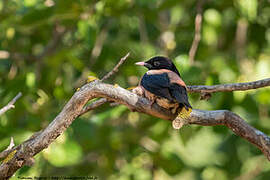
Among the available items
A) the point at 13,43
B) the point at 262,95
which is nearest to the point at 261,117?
the point at 262,95

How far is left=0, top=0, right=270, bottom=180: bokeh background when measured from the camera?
19.0 feet

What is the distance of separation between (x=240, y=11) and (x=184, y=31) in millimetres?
1290

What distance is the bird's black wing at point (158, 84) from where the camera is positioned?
396 cm

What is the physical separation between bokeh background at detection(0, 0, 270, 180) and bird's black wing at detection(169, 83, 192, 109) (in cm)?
115

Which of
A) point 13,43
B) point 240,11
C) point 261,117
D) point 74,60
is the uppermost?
point 240,11

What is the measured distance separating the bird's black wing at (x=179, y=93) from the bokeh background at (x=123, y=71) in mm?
1148

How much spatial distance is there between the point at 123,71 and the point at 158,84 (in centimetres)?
199

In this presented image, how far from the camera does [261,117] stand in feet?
22.2

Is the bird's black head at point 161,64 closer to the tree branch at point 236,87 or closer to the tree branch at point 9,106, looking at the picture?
the tree branch at point 236,87

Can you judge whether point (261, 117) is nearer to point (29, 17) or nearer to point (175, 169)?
point (175, 169)

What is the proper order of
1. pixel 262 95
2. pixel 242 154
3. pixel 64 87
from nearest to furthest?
pixel 262 95 → pixel 64 87 → pixel 242 154

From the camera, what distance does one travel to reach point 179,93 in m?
3.87

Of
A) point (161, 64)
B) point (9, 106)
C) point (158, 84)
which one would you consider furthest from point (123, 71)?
point (9, 106)

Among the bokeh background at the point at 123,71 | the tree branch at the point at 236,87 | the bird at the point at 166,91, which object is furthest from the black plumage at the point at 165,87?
the bokeh background at the point at 123,71
